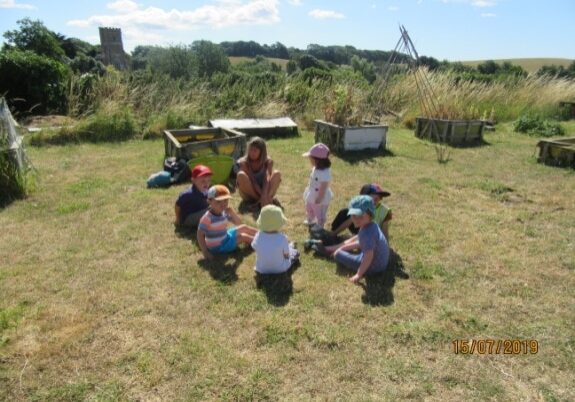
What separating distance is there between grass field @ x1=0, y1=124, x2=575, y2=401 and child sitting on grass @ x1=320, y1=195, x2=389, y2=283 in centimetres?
17

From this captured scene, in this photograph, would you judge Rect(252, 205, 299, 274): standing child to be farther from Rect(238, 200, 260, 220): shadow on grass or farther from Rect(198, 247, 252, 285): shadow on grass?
Rect(238, 200, 260, 220): shadow on grass

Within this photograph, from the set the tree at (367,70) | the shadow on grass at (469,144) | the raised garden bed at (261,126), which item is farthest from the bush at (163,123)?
the tree at (367,70)

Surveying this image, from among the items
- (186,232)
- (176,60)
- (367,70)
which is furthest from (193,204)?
(176,60)

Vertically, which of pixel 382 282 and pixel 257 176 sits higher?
pixel 257 176

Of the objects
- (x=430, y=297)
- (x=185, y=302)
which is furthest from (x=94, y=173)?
(x=430, y=297)

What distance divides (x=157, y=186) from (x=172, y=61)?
51.8 metres

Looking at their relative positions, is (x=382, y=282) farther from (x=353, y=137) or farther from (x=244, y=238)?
(x=353, y=137)

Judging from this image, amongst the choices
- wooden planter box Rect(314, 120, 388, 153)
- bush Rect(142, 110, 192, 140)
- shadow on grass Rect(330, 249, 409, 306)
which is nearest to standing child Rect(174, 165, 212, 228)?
shadow on grass Rect(330, 249, 409, 306)

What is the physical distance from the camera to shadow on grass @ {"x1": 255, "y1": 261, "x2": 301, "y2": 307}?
362 centimetres

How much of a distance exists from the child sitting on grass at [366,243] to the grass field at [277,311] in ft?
0.55

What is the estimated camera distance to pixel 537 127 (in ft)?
39.3

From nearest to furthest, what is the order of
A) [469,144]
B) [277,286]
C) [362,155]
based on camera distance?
[277,286] < [362,155] < [469,144]

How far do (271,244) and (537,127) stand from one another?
37.0ft

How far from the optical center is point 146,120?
11.4 metres
